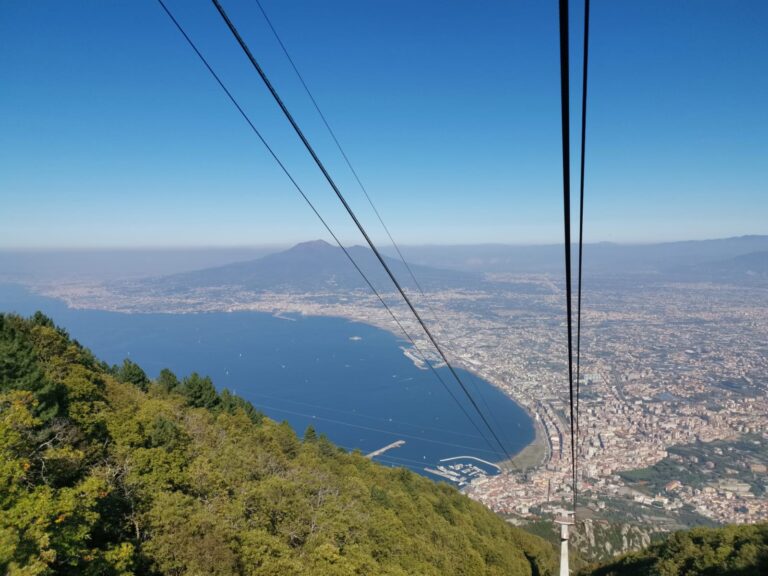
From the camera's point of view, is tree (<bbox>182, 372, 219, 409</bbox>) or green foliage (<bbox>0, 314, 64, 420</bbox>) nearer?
green foliage (<bbox>0, 314, 64, 420</bbox>)

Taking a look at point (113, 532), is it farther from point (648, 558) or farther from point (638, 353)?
point (638, 353)

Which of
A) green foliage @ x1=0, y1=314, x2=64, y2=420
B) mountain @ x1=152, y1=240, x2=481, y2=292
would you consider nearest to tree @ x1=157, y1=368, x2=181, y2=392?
green foliage @ x1=0, y1=314, x2=64, y2=420

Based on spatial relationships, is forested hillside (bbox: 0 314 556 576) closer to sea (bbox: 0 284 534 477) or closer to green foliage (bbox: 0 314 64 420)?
green foliage (bbox: 0 314 64 420)

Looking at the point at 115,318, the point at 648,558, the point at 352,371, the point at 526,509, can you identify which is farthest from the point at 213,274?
the point at 648,558

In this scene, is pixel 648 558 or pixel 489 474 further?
pixel 489 474

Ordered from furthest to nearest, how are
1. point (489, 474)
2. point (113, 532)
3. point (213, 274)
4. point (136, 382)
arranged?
point (213, 274)
point (489, 474)
point (136, 382)
point (113, 532)

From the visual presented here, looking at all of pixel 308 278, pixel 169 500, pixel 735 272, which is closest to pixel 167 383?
pixel 169 500
